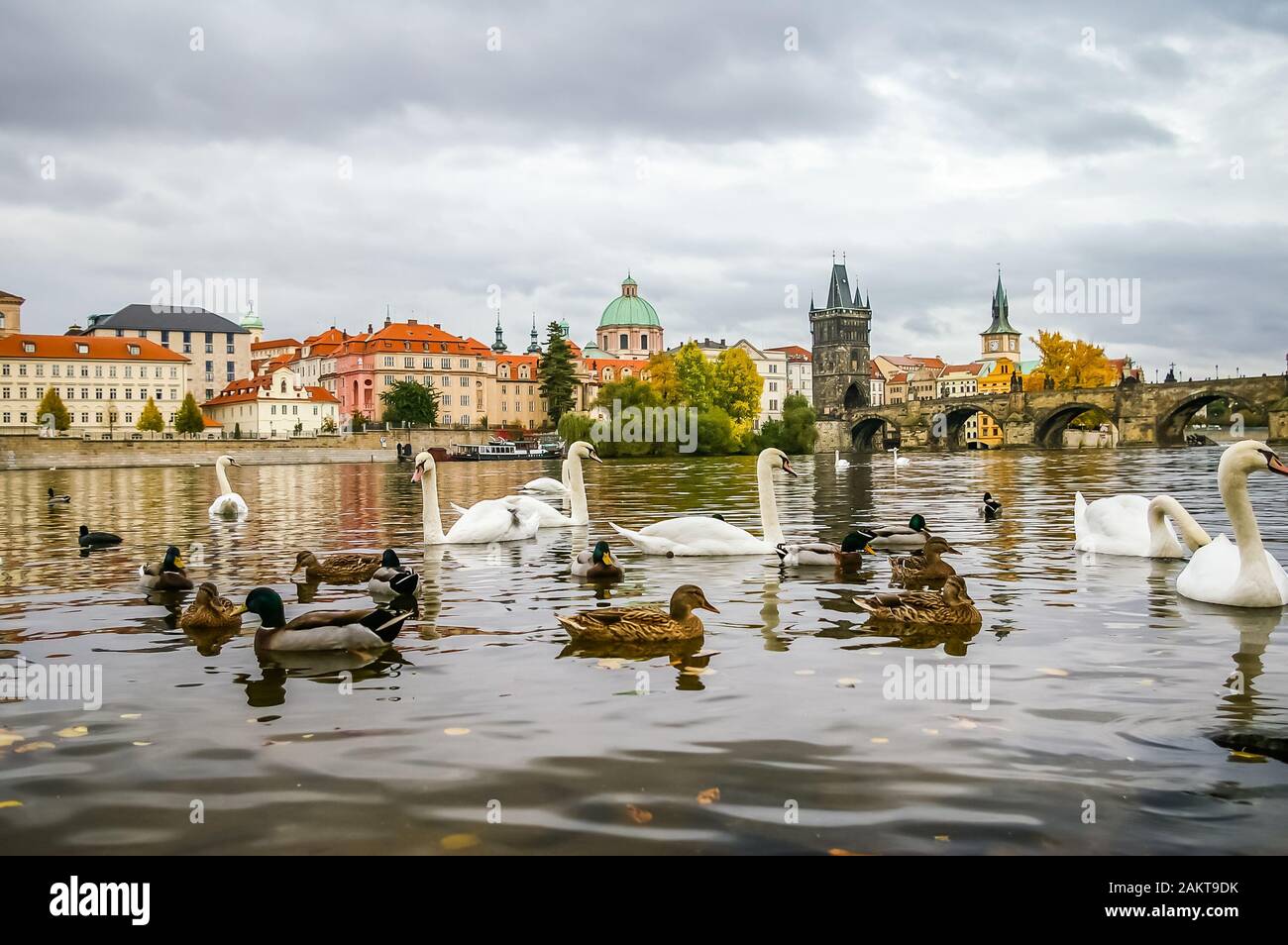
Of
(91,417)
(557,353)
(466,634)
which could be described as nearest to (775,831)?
(466,634)

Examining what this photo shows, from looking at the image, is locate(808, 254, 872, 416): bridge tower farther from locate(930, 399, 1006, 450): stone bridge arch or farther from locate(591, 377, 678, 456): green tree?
locate(591, 377, 678, 456): green tree

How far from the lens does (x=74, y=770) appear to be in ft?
15.8

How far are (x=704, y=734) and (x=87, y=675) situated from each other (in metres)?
3.89

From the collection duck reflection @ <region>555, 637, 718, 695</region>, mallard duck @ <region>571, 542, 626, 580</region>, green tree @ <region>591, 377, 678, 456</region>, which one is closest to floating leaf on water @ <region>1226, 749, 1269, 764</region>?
duck reflection @ <region>555, 637, 718, 695</region>

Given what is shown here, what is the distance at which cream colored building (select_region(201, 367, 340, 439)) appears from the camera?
115 meters

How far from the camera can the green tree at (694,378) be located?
299ft

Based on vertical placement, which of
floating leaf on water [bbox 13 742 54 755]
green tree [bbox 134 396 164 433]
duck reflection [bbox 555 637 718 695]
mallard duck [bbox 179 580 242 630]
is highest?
green tree [bbox 134 396 164 433]

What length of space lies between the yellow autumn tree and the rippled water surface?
96.4m

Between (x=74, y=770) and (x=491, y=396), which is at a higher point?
(x=491, y=396)

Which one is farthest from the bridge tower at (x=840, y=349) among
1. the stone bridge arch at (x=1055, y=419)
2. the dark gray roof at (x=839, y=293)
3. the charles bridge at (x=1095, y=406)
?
the stone bridge arch at (x=1055, y=419)

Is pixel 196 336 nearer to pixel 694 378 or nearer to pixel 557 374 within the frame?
pixel 557 374

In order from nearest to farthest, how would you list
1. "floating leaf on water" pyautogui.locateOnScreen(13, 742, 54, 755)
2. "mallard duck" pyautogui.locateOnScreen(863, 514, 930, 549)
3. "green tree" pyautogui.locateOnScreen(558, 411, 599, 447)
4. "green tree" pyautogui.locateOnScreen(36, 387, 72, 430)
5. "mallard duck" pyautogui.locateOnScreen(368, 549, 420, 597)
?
"floating leaf on water" pyautogui.locateOnScreen(13, 742, 54, 755) → "mallard duck" pyautogui.locateOnScreen(368, 549, 420, 597) → "mallard duck" pyautogui.locateOnScreen(863, 514, 930, 549) → "green tree" pyautogui.locateOnScreen(558, 411, 599, 447) → "green tree" pyautogui.locateOnScreen(36, 387, 72, 430)

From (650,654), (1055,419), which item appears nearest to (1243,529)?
(650,654)

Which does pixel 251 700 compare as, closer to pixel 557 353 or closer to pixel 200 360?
pixel 557 353
